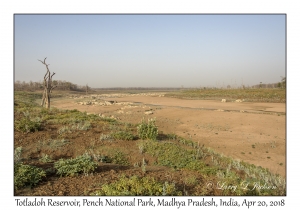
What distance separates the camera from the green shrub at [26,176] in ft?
13.8

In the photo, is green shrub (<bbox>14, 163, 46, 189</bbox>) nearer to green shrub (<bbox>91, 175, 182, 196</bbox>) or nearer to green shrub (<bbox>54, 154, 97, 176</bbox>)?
green shrub (<bbox>54, 154, 97, 176</bbox>)

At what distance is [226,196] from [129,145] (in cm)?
447

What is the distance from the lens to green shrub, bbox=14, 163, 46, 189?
4211mm

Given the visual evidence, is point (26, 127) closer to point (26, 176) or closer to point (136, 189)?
point (26, 176)

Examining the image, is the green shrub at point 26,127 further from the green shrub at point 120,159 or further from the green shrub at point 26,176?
the green shrub at point 26,176

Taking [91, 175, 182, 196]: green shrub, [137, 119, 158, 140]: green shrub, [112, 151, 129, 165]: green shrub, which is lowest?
[112, 151, 129, 165]: green shrub

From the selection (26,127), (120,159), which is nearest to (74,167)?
(120,159)

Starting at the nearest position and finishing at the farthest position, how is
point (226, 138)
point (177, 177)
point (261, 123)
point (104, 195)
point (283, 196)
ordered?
point (104, 195)
point (283, 196)
point (177, 177)
point (226, 138)
point (261, 123)

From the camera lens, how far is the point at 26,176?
4.36 metres

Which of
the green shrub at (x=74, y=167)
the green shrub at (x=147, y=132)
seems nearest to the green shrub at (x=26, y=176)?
the green shrub at (x=74, y=167)

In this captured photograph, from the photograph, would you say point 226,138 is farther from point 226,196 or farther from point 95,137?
point 226,196

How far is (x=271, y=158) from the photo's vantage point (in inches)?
332

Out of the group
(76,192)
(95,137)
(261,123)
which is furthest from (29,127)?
(261,123)

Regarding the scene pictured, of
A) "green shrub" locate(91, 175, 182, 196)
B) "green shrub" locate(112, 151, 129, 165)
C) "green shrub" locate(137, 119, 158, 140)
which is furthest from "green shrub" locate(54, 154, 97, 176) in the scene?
"green shrub" locate(137, 119, 158, 140)
